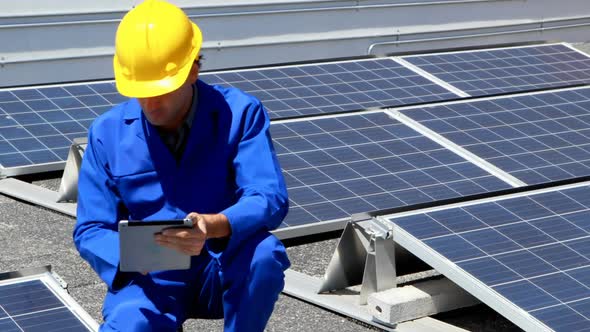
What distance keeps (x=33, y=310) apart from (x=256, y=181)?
1209 millimetres

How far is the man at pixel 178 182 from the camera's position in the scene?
3.70 metres

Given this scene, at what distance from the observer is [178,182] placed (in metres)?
3.81

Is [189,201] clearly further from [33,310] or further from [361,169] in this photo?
[361,169]

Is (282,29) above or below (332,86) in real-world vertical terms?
below

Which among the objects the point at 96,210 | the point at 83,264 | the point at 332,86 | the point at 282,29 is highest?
the point at 96,210

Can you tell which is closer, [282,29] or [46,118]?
[46,118]

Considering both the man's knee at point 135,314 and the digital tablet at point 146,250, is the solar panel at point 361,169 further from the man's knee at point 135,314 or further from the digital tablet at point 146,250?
the digital tablet at point 146,250

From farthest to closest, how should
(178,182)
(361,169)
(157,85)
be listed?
(361,169) → (178,182) → (157,85)

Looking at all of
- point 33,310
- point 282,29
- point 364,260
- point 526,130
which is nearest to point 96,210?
point 33,310

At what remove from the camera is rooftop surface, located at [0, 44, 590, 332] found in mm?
5340

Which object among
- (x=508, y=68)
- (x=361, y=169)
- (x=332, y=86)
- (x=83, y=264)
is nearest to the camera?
(x=83, y=264)

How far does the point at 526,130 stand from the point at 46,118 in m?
3.29

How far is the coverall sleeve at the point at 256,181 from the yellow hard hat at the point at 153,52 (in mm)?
337

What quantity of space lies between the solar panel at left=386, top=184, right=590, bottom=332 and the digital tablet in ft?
5.85
